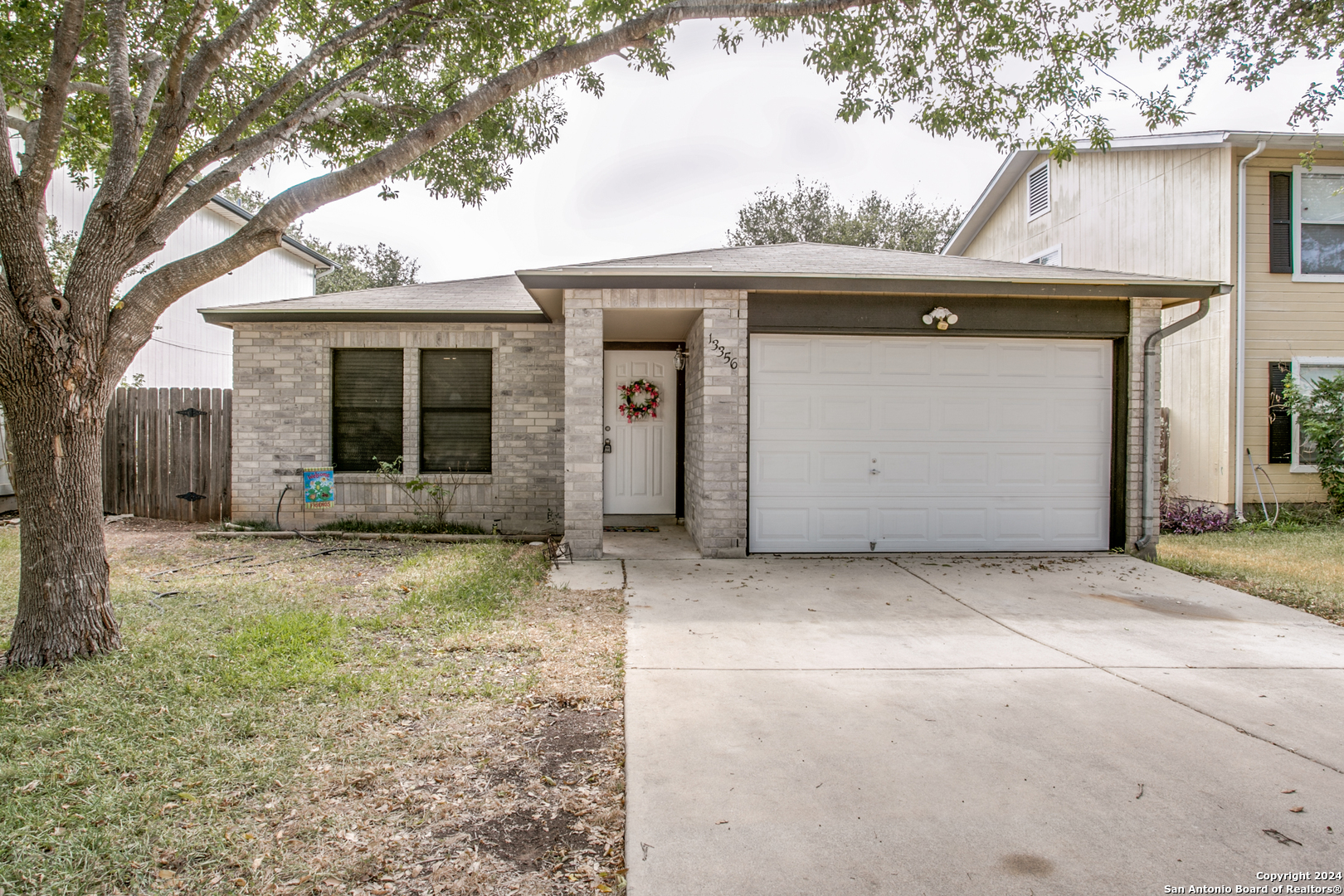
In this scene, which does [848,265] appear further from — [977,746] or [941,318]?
[977,746]

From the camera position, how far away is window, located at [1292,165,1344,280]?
973cm

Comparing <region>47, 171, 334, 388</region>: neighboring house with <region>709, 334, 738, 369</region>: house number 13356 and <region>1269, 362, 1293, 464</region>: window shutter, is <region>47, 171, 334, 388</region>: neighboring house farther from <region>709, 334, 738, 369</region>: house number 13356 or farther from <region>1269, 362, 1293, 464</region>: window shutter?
<region>1269, 362, 1293, 464</region>: window shutter

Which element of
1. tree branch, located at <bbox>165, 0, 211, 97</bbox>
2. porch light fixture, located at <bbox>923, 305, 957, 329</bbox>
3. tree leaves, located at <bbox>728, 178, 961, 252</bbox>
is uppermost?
tree leaves, located at <bbox>728, 178, 961, 252</bbox>

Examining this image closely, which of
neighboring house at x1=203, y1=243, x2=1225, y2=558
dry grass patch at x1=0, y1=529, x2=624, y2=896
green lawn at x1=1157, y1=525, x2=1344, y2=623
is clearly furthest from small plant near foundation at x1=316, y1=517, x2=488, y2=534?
green lawn at x1=1157, y1=525, x2=1344, y2=623

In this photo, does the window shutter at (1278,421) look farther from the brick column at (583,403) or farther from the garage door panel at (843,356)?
the brick column at (583,403)

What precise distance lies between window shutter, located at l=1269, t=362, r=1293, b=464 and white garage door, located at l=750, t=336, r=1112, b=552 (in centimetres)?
427

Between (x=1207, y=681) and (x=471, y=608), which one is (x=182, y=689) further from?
(x=1207, y=681)

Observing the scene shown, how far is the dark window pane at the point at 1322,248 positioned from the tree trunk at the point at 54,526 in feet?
44.9

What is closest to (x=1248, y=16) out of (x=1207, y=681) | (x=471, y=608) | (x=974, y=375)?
(x=974, y=375)

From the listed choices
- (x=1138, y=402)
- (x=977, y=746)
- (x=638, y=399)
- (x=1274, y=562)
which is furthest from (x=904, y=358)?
(x=977, y=746)

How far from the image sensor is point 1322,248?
32.3ft

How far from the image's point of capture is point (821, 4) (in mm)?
5449

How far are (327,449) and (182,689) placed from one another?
5850mm

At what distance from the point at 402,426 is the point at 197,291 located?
32.1 ft
